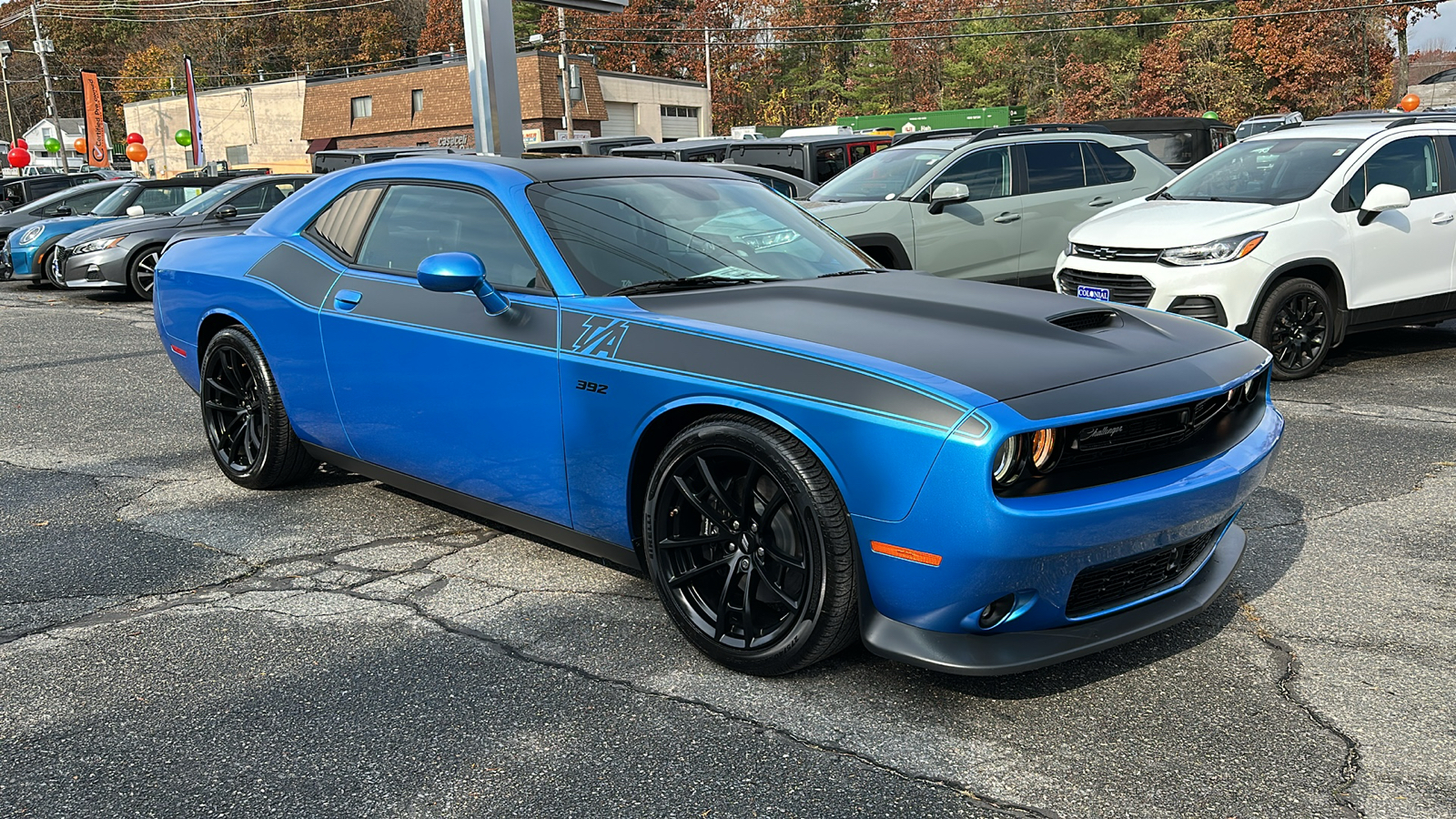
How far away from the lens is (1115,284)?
7.88 m

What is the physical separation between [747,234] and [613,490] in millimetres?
1262

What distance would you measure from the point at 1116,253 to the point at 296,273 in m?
5.35

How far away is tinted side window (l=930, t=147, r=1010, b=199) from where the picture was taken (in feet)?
34.8

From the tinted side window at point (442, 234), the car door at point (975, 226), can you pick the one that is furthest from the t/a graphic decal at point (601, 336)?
the car door at point (975, 226)

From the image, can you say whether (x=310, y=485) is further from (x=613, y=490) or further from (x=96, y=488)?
(x=613, y=490)

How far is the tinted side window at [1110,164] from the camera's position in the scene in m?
11.3

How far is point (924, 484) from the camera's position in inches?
113

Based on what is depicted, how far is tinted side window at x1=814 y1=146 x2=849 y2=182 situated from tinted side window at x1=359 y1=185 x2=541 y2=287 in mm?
12035

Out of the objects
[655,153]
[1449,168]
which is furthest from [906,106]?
[1449,168]

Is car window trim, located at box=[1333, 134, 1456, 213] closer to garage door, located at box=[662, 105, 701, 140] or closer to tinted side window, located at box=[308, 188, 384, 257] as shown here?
tinted side window, located at box=[308, 188, 384, 257]

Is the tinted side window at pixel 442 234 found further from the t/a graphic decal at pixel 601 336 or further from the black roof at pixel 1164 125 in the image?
the black roof at pixel 1164 125

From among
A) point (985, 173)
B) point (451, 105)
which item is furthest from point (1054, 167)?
point (451, 105)

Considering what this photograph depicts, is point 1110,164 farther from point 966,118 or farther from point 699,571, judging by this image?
point 966,118

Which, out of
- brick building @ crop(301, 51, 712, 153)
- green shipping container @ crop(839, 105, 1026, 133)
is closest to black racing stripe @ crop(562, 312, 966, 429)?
green shipping container @ crop(839, 105, 1026, 133)
